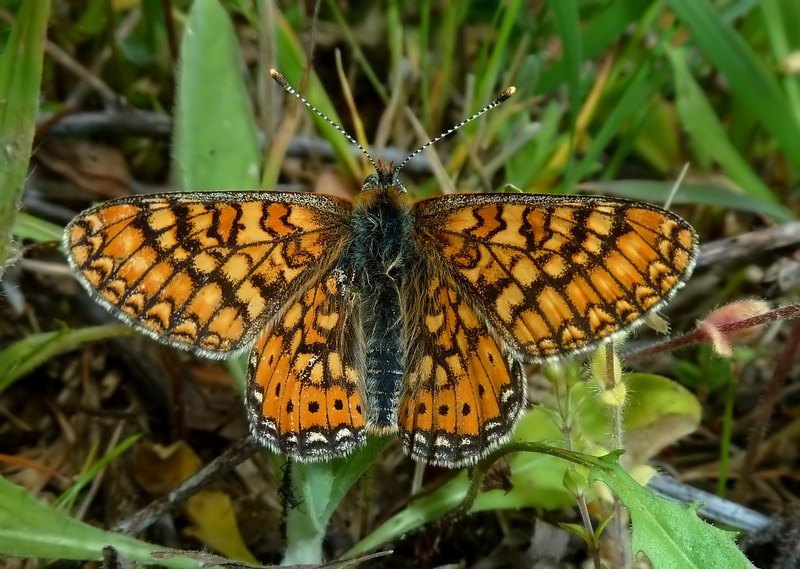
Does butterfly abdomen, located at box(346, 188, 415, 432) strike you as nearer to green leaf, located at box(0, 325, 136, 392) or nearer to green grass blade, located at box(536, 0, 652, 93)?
green leaf, located at box(0, 325, 136, 392)

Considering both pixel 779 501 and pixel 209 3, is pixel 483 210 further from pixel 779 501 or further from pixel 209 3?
pixel 779 501

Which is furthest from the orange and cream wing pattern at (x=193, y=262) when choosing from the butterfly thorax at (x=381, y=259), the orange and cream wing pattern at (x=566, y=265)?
the orange and cream wing pattern at (x=566, y=265)

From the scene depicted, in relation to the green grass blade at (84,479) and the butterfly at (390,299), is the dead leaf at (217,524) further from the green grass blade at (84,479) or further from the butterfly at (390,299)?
the butterfly at (390,299)

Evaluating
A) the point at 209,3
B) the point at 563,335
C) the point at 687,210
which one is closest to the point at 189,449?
the point at 563,335

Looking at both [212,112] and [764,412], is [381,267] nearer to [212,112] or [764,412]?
[212,112]

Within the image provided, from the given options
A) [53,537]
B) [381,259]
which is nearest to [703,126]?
[381,259]
